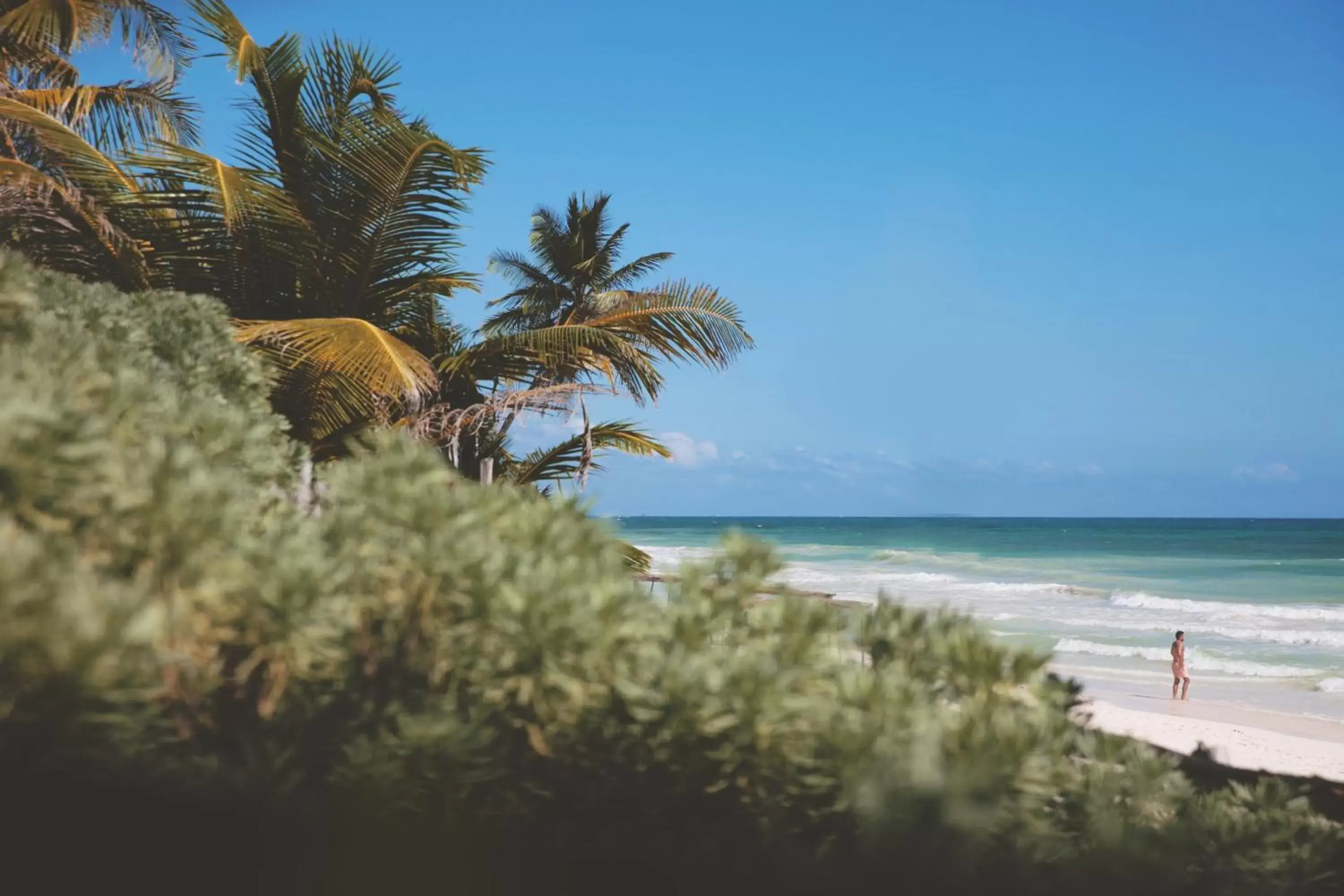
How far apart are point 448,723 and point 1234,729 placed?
1487 cm

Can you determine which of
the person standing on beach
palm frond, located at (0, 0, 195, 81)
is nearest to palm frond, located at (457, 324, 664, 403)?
palm frond, located at (0, 0, 195, 81)

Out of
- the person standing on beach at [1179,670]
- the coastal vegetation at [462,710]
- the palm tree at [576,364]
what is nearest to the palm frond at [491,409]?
the palm tree at [576,364]

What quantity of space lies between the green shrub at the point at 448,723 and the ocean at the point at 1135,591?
→ 1.02 ft

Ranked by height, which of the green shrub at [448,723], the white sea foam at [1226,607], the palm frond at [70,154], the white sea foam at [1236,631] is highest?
the palm frond at [70,154]

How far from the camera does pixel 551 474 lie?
424 inches

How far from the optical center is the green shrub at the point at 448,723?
142 centimetres

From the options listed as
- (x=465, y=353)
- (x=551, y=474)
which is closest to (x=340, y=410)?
(x=465, y=353)

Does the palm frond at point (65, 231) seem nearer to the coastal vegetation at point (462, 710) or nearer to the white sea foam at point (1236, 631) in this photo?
the coastal vegetation at point (462, 710)

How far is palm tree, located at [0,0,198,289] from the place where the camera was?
24.5 feet

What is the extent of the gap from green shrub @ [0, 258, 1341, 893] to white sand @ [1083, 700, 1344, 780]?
33.7 feet

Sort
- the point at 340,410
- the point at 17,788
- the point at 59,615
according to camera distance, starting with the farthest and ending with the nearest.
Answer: the point at 340,410
the point at 17,788
the point at 59,615

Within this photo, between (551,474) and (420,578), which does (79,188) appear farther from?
(420,578)

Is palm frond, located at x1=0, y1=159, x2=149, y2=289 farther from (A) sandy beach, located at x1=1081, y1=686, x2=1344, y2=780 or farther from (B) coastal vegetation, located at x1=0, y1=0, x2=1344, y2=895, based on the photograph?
(A) sandy beach, located at x1=1081, y1=686, x2=1344, y2=780

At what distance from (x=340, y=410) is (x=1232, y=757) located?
11.3 metres
